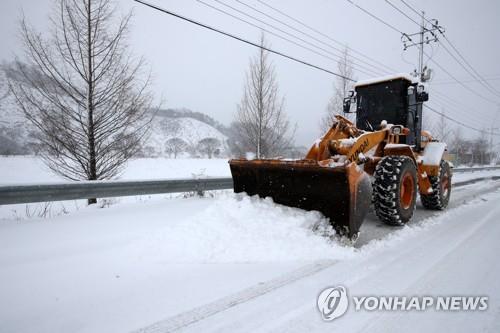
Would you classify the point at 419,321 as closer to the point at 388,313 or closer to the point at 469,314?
the point at 388,313

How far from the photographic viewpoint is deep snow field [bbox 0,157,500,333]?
1984 mm

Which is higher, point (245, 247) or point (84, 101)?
point (84, 101)

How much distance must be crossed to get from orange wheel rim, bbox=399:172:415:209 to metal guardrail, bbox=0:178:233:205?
432 cm

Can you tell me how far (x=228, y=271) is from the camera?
272 cm

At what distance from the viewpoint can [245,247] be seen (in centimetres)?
313

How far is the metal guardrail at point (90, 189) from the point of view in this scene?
13.4 feet

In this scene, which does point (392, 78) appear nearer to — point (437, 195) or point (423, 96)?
point (423, 96)

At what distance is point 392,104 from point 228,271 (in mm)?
4972

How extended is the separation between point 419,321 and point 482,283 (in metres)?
1.08

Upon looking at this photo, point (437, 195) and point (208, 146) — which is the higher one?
point (208, 146)

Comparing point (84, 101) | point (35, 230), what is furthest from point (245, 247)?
point (84, 101)

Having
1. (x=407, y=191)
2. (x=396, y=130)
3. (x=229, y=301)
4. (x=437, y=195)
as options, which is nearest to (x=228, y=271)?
(x=229, y=301)

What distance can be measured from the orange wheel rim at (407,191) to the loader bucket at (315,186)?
4.83ft

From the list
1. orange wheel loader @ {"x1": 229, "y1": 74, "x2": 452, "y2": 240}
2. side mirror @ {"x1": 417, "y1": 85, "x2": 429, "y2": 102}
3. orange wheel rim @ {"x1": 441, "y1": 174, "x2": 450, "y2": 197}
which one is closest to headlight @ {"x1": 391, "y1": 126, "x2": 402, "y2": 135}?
orange wheel loader @ {"x1": 229, "y1": 74, "x2": 452, "y2": 240}
